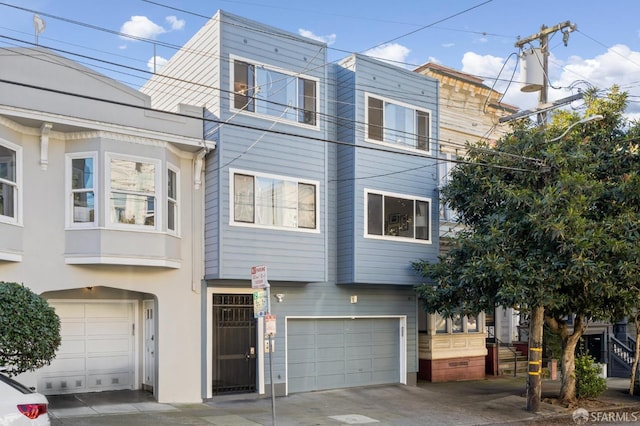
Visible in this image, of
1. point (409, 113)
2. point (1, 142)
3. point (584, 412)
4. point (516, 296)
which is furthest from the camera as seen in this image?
point (409, 113)

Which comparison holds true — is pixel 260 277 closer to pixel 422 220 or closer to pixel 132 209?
pixel 132 209

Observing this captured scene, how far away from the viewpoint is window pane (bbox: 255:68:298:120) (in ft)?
53.9

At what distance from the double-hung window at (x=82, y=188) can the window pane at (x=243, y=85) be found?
3758 mm

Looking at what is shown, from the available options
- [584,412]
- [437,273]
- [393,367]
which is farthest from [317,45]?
[584,412]

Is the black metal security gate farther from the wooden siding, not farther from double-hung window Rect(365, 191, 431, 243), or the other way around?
double-hung window Rect(365, 191, 431, 243)

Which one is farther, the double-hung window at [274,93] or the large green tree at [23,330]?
the double-hung window at [274,93]

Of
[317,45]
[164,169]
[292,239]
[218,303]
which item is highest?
[317,45]

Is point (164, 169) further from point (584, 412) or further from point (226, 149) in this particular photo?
point (584, 412)

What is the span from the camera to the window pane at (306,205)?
1697 centimetres

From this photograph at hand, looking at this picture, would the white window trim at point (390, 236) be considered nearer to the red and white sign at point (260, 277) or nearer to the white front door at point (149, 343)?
the white front door at point (149, 343)

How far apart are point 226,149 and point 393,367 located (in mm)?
8274

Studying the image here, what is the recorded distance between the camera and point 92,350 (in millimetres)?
15836

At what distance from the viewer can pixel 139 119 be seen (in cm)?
1497

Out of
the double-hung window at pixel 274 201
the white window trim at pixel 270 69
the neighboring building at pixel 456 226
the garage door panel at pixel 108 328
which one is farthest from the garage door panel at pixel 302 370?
the white window trim at pixel 270 69
